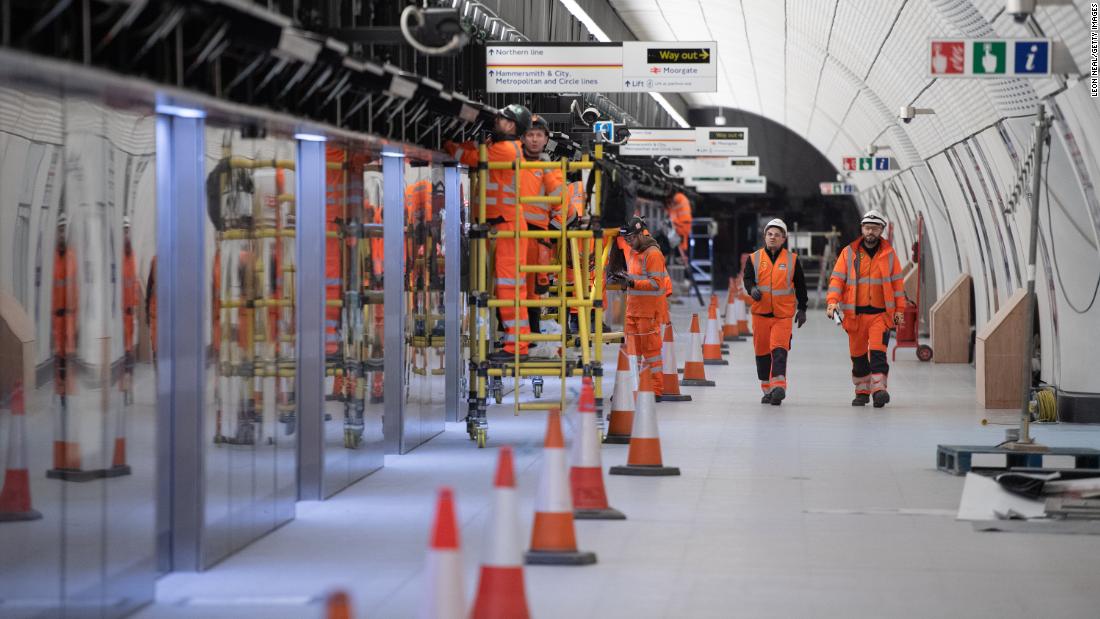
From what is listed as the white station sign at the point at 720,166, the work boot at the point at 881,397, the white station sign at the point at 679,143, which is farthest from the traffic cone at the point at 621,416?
the white station sign at the point at 720,166

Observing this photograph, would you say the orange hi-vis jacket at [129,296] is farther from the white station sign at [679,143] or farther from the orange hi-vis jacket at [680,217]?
the orange hi-vis jacket at [680,217]

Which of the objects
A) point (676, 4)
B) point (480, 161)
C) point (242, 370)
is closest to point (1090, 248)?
point (480, 161)

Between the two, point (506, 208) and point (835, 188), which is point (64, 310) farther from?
point (835, 188)

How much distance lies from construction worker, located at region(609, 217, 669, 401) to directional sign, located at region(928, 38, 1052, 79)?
16.3 ft

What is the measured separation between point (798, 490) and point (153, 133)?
479 centimetres

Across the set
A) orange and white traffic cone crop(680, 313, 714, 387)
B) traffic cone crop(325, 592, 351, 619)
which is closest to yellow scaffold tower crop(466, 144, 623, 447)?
orange and white traffic cone crop(680, 313, 714, 387)

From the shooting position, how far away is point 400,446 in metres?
12.2

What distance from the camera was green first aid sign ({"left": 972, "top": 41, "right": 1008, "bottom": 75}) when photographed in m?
11.2

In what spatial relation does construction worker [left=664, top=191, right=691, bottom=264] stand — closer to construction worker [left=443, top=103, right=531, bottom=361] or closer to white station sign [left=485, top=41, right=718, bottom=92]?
white station sign [left=485, top=41, right=718, bottom=92]

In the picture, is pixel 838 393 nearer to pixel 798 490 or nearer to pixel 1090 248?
pixel 1090 248

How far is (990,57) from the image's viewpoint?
1127 centimetres

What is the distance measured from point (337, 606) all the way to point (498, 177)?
29.5 feet

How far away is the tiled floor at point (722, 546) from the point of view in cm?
704

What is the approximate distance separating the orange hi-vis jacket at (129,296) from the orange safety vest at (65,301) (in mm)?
460
